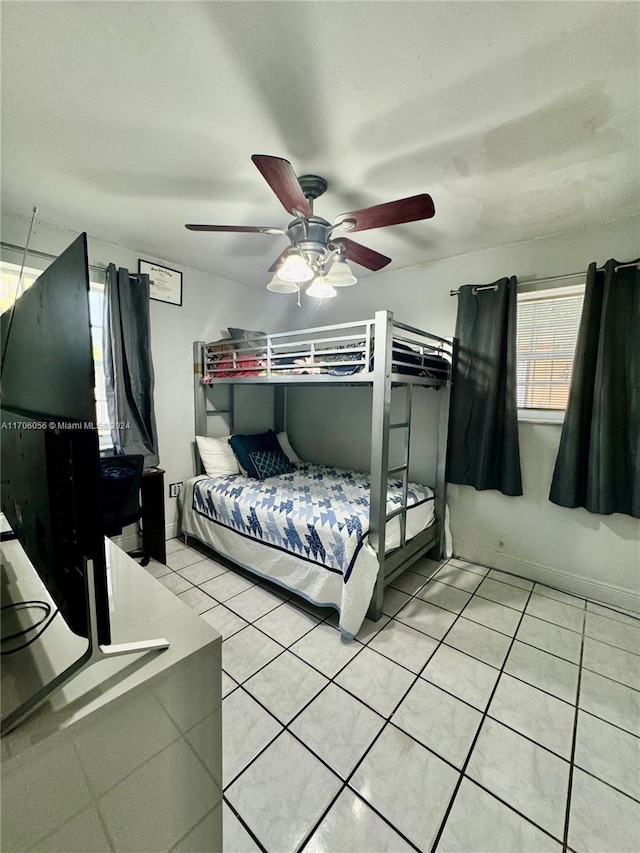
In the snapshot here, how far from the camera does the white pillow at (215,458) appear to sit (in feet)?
10.1

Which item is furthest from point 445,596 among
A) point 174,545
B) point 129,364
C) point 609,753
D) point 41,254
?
point 41,254

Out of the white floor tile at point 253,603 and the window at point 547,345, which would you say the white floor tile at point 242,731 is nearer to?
the white floor tile at point 253,603

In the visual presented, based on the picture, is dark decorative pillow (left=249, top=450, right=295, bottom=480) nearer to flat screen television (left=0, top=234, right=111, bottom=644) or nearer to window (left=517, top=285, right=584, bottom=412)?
window (left=517, top=285, right=584, bottom=412)

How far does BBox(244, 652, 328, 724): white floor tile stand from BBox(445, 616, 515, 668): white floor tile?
79cm

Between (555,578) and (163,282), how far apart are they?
3.83m

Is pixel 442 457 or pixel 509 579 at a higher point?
pixel 442 457

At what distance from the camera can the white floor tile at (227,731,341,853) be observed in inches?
42.6

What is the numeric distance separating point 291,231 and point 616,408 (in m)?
2.21

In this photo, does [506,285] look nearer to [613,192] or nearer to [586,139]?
[613,192]

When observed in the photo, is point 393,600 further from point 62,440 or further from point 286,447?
point 62,440

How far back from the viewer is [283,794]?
1.18 metres

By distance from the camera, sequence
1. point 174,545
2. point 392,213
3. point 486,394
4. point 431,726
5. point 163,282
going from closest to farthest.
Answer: point 431,726 < point 392,213 < point 486,394 < point 163,282 < point 174,545

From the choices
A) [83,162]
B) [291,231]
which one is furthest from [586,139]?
[83,162]

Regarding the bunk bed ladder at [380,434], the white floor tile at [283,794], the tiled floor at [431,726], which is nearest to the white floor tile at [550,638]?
the tiled floor at [431,726]
